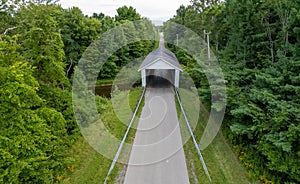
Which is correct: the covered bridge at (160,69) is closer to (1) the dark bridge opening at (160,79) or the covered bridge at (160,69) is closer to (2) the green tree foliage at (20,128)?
(1) the dark bridge opening at (160,79)

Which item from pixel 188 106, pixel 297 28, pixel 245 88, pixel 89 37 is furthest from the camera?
pixel 89 37

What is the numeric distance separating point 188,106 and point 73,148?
7.15m

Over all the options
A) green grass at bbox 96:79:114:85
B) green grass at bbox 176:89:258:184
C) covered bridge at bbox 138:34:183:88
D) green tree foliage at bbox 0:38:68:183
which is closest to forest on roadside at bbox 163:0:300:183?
green grass at bbox 176:89:258:184

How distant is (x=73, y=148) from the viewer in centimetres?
1001

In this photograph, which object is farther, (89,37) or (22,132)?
(89,37)

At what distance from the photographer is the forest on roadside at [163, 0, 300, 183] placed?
7.36 m

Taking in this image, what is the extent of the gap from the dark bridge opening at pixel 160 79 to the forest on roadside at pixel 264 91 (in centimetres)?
303

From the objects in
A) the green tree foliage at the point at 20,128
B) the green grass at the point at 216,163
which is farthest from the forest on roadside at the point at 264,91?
the green tree foliage at the point at 20,128

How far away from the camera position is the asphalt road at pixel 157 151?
25.9 ft

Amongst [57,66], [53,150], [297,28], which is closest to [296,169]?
[297,28]

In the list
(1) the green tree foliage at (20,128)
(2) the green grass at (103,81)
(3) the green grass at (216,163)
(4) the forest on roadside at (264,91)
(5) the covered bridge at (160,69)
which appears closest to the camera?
(1) the green tree foliage at (20,128)

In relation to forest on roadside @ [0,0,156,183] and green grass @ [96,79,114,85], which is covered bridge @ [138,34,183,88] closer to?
green grass @ [96,79,114,85]

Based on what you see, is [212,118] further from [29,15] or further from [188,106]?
[29,15]

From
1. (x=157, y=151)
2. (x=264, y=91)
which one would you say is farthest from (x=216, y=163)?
(x=264, y=91)
